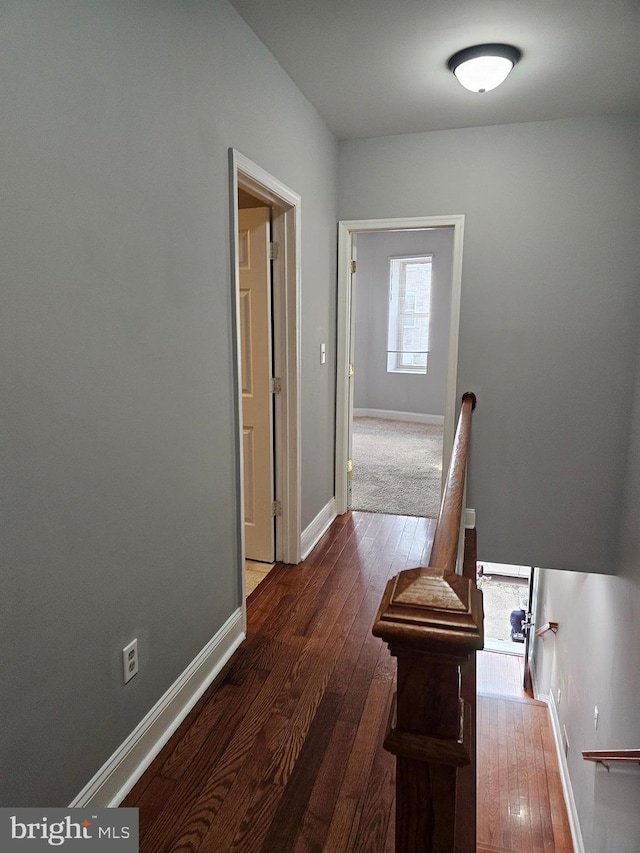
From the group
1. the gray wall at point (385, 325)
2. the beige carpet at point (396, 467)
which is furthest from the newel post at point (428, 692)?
the gray wall at point (385, 325)

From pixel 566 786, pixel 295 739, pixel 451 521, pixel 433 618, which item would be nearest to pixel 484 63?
pixel 451 521

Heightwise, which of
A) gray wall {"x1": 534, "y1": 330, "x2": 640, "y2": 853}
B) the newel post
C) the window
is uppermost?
the window

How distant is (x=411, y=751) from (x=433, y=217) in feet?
11.0

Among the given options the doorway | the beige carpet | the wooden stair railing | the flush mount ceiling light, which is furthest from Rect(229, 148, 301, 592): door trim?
the doorway

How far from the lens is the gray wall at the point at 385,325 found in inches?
283

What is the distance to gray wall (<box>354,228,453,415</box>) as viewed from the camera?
7199mm

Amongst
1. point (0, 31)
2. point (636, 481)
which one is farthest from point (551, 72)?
point (0, 31)

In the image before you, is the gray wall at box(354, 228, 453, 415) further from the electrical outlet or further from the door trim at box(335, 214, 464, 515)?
the electrical outlet

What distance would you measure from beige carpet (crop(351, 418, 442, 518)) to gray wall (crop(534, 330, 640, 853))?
1305 millimetres

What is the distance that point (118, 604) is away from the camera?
161 cm

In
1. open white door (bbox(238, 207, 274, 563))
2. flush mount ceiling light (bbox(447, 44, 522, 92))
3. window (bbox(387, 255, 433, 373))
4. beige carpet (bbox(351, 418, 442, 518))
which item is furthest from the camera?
window (bbox(387, 255, 433, 373))

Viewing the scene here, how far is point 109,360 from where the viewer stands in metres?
1.49

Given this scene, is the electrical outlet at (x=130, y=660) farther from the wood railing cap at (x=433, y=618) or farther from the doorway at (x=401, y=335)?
the doorway at (x=401, y=335)

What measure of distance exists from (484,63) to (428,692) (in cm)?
263
